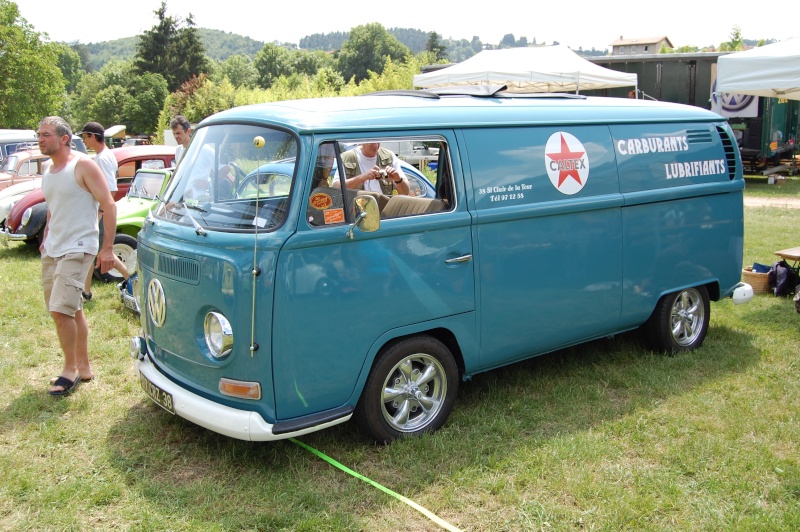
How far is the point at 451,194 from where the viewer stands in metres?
4.54

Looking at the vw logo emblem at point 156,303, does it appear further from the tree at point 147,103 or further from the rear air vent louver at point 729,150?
the tree at point 147,103

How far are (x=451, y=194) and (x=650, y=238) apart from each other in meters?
1.92

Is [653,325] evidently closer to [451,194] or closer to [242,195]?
[451,194]

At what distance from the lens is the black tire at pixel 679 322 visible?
5852mm

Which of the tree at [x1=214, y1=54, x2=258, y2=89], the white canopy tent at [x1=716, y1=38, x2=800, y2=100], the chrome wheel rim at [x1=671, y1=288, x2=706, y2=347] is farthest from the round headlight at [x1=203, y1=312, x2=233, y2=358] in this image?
the tree at [x1=214, y1=54, x2=258, y2=89]

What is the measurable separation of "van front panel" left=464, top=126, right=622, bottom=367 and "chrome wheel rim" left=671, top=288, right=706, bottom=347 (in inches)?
34.2

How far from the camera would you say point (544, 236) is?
4930mm

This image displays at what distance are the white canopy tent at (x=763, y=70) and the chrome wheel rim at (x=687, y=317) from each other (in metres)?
2.88

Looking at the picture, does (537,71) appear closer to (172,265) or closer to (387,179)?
(387,179)

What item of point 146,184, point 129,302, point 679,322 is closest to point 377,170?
point 679,322

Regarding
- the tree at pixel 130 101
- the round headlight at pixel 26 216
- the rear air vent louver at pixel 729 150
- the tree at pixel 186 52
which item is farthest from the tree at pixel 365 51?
the rear air vent louver at pixel 729 150

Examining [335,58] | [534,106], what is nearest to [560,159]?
[534,106]

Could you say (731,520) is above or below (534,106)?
below

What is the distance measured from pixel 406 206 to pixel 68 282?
2.57 metres
